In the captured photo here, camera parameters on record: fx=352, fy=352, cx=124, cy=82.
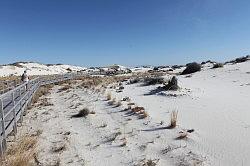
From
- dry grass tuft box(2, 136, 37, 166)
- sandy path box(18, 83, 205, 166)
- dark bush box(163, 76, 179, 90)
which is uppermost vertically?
dark bush box(163, 76, 179, 90)

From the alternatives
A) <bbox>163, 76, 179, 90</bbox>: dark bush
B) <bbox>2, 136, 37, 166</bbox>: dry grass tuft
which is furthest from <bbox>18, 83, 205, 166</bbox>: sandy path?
<bbox>163, 76, 179, 90</bbox>: dark bush

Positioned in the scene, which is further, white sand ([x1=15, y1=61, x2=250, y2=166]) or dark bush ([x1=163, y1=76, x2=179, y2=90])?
dark bush ([x1=163, y1=76, x2=179, y2=90])

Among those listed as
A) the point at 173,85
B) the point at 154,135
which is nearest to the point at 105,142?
the point at 154,135

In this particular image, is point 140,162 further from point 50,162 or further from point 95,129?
point 95,129

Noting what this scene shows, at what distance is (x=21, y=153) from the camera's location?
8.84 metres

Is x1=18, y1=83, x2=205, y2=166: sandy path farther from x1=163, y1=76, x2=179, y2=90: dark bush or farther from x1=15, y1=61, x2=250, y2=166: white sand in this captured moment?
x1=163, y1=76, x2=179, y2=90: dark bush

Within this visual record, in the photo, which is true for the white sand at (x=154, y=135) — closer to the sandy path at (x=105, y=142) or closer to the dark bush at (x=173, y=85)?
the sandy path at (x=105, y=142)

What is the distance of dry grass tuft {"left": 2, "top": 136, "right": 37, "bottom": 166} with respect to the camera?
309 inches

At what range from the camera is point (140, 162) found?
26.9 feet

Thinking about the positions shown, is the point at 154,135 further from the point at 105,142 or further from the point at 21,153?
the point at 21,153

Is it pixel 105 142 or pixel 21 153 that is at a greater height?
pixel 21 153

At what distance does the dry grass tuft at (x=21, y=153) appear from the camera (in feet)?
25.7

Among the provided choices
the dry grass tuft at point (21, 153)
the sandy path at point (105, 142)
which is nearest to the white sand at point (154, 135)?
the sandy path at point (105, 142)

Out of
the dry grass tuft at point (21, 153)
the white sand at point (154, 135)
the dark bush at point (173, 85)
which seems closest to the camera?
the dry grass tuft at point (21, 153)
